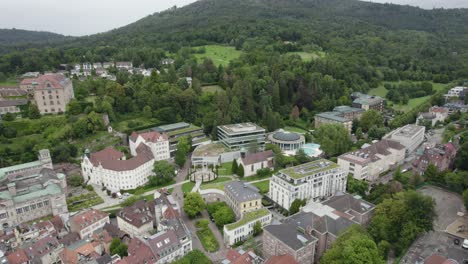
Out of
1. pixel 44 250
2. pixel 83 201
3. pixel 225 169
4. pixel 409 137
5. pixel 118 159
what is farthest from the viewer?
pixel 409 137

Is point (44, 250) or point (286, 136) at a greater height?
point (286, 136)

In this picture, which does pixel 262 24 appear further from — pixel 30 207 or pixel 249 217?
pixel 30 207

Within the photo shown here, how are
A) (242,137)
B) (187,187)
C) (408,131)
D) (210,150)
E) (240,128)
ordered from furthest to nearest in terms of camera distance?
(240,128), (408,131), (242,137), (210,150), (187,187)

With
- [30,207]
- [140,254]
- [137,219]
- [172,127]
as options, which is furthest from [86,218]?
[172,127]

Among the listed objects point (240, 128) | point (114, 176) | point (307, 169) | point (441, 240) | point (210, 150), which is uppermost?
point (240, 128)

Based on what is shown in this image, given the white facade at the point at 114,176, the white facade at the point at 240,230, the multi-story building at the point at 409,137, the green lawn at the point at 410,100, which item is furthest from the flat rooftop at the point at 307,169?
the green lawn at the point at 410,100

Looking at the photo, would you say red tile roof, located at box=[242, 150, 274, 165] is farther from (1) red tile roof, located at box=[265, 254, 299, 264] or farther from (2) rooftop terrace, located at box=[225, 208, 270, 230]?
(1) red tile roof, located at box=[265, 254, 299, 264]

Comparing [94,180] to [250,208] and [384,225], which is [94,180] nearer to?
[250,208]
